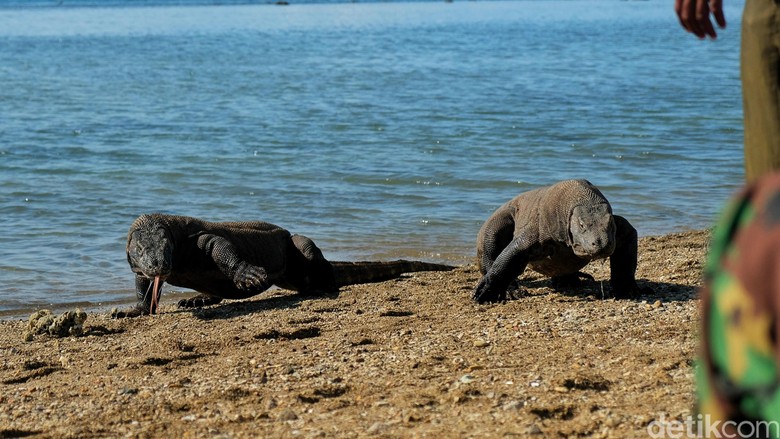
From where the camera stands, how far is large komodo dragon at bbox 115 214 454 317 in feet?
25.7

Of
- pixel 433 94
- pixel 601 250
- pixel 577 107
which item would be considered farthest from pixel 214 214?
pixel 433 94

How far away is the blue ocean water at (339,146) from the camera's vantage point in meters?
11.3

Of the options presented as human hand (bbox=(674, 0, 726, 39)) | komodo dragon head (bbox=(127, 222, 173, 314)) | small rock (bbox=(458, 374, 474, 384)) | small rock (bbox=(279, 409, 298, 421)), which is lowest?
komodo dragon head (bbox=(127, 222, 173, 314))

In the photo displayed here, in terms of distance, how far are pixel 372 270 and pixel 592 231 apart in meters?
2.71

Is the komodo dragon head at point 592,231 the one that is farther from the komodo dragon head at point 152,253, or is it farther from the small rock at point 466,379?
the komodo dragon head at point 152,253

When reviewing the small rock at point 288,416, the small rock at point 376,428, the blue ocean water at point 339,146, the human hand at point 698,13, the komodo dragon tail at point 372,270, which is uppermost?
the human hand at point 698,13

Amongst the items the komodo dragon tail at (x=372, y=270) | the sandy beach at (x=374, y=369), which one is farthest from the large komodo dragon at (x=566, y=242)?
the komodo dragon tail at (x=372, y=270)

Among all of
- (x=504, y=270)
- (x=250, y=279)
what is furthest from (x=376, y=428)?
(x=250, y=279)

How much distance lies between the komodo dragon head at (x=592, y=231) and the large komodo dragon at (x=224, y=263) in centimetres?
235

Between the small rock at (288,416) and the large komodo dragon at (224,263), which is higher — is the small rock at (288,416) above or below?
above

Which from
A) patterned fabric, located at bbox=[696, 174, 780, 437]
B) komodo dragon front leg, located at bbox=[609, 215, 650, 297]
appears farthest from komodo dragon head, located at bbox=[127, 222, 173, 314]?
patterned fabric, located at bbox=[696, 174, 780, 437]

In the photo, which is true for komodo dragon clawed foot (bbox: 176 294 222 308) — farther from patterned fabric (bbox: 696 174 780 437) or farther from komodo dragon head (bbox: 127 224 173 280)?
patterned fabric (bbox: 696 174 780 437)

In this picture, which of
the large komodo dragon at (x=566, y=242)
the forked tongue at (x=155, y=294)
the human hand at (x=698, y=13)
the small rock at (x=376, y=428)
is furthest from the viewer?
the forked tongue at (x=155, y=294)

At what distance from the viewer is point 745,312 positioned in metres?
1.23
